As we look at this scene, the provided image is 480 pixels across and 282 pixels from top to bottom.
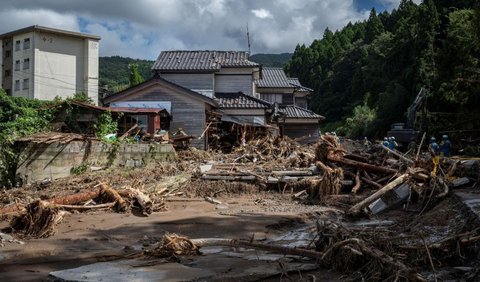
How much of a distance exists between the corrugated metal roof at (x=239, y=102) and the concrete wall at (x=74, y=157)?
30.9 feet

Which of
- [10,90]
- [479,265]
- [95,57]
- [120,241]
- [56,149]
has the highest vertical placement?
[95,57]

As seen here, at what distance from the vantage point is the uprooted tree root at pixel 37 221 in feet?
29.9

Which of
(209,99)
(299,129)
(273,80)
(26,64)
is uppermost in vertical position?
(26,64)

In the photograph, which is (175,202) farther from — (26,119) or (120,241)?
(26,119)

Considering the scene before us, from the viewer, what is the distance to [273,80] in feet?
132

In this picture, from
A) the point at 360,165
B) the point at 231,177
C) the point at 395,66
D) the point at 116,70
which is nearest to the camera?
the point at 360,165

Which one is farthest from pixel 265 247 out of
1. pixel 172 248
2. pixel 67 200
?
pixel 67 200

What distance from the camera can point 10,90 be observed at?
4959 cm

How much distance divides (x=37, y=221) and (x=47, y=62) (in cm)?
4300

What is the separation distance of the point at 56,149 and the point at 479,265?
13263 millimetres

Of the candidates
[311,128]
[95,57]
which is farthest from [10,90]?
[311,128]

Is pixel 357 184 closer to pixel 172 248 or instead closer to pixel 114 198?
pixel 114 198

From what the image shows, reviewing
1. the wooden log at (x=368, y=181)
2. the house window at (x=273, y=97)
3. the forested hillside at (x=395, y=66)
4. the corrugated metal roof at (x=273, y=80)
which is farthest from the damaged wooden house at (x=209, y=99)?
the wooden log at (x=368, y=181)

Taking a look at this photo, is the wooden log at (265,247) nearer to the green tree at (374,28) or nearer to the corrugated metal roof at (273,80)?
the corrugated metal roof at (273,80)
